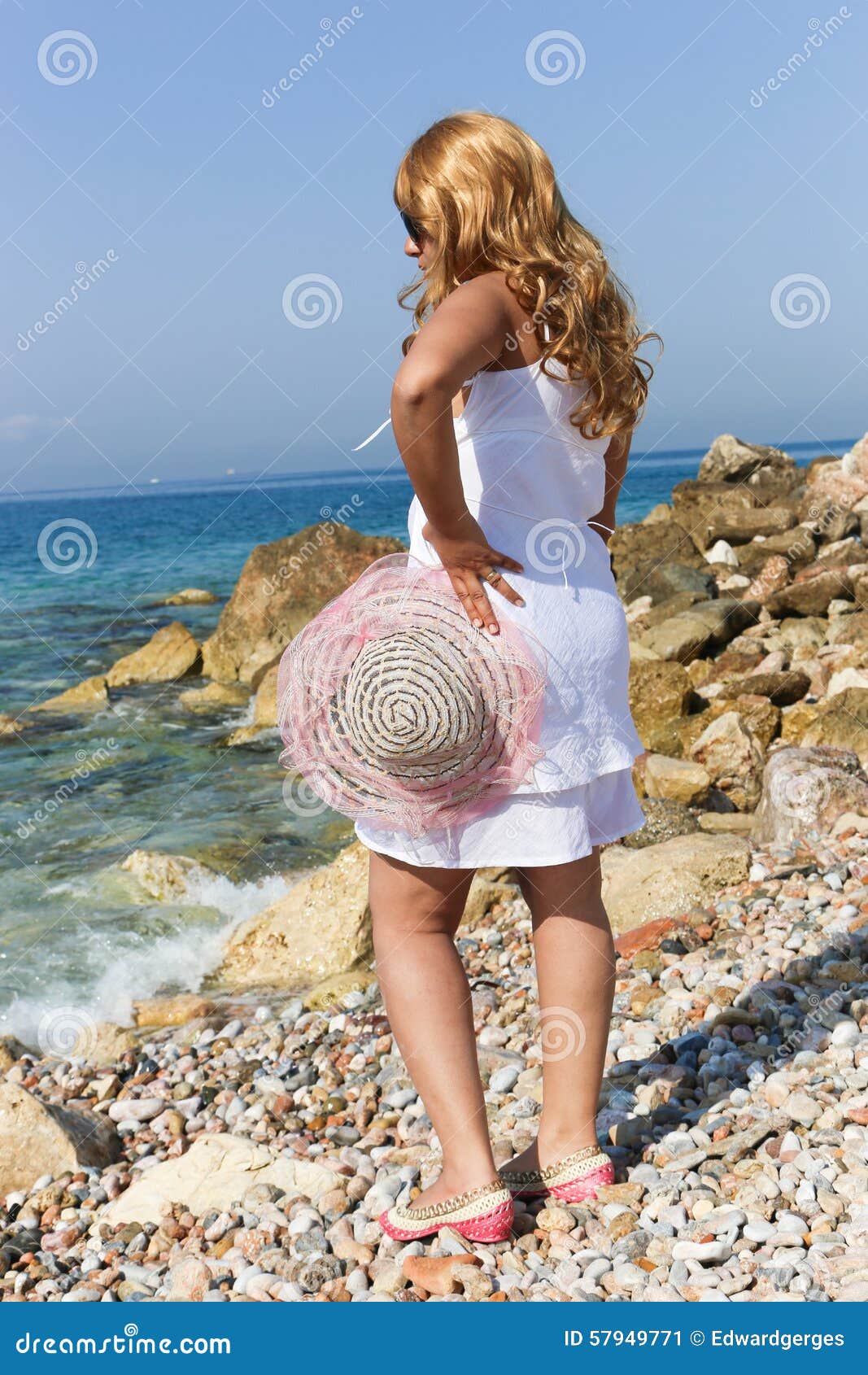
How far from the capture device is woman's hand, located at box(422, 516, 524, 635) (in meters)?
2.12

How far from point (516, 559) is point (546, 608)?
0.11 m

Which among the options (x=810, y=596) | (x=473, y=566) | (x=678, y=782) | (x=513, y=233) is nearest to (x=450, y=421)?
(x=473, y=566)

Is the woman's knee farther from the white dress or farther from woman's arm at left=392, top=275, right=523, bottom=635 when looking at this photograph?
woman's arm at left=392, top=275, right=523, bottom=635

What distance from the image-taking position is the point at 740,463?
18.3m

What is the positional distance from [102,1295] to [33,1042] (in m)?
2.51

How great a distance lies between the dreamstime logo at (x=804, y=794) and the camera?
4.95 meters

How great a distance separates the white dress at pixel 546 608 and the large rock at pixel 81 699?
31.7ft

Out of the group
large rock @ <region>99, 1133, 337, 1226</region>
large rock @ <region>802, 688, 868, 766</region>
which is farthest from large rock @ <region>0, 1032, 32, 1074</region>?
large rock @ <region>802, 688, 868, 766</region>

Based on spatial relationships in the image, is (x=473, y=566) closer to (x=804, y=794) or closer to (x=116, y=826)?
(x=804, y=794)

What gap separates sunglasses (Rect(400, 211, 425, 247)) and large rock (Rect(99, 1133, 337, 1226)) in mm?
2076

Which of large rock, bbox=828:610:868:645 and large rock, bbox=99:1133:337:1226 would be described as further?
large rock, bbox=828:610:868:645

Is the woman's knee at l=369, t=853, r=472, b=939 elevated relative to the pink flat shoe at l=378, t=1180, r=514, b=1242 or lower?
elevated
